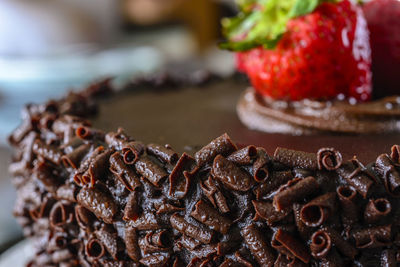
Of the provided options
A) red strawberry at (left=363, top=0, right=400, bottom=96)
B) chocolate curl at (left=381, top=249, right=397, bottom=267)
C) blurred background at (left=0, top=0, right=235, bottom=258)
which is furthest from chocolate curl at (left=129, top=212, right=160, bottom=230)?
blurred background at (left=0, top=0, right=235, bottom=258)

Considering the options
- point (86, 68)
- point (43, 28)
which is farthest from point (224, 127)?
point (43, 28)

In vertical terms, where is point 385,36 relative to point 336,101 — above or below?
above

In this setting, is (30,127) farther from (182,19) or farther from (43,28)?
(182,19)

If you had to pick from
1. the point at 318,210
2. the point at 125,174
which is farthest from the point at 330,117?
the point at 125,174

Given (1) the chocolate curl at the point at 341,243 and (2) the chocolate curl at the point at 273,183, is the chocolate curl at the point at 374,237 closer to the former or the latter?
(1) the chocolate curl at the point at 341,243

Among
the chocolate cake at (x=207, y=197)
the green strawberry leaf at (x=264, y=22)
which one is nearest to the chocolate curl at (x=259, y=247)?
the chocolate cake at (x=207, y=197)

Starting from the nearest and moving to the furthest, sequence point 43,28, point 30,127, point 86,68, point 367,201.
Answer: point 367,201 → point 30,127 → point 86,68 → point 43,28
